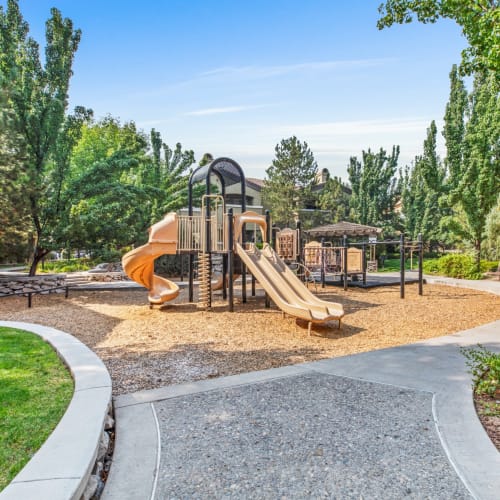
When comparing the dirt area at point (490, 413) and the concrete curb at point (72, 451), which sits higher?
the concrete curb at point (72, 451)

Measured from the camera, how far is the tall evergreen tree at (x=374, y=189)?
29391 millimetres

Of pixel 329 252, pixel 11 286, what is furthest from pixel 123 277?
pixel 329 252

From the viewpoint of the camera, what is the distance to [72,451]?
2.61 metres

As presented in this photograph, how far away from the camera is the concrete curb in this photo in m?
2.18

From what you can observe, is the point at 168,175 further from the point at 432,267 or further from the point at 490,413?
the point at 490,413

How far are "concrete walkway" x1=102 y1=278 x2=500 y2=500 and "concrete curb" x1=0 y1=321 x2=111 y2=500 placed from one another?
272 millimetres

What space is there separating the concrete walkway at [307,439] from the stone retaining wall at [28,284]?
33.0 feet

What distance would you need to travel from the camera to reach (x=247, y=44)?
36.2 ft

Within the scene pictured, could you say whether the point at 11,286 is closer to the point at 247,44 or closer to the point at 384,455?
the point at 247,44

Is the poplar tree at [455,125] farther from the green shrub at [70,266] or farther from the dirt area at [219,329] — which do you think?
the green shrub at [70,266]

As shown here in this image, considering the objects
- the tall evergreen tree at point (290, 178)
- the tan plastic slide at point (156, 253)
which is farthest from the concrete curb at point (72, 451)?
the tall evergreen tree at point (290, 178)

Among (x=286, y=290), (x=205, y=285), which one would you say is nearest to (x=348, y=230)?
(x=205, y=285)

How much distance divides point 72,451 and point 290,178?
97.7ft

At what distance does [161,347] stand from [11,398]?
2955 millimetres
